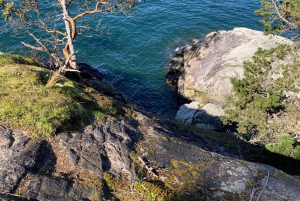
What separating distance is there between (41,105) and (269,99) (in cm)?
1318

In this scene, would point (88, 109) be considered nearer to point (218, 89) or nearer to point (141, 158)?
point (141, 158)

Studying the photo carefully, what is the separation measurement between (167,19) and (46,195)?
3726cm

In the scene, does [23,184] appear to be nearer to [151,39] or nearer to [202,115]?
[202,115]

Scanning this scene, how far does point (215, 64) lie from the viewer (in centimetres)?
2803

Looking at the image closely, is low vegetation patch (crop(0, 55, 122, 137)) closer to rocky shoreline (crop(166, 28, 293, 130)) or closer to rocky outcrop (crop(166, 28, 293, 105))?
rocky shoreline (crop(166, 28, 293, 130))

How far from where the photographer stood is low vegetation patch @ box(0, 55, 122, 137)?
385 inches

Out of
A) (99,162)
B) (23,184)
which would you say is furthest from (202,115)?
(23,184)

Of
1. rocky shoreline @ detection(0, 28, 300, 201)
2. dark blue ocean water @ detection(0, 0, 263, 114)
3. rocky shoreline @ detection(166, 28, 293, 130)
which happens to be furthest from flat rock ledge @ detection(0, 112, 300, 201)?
dark blue ocean water @ detection(0, 0, 263, 114)

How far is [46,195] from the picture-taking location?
7844mm

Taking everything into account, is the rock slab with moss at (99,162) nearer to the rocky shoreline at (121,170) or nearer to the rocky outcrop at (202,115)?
the rocky shoreline at (121,170)

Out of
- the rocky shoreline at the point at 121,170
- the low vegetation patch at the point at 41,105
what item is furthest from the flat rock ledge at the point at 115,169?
the low vegetation patch at the point at 41,105

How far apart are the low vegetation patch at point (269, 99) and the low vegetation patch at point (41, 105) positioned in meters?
9.44

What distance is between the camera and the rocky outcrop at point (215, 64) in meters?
26.2

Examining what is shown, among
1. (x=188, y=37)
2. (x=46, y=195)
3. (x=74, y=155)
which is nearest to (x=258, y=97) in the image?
(x=74, y=155)
